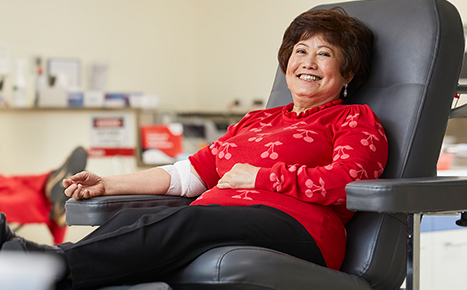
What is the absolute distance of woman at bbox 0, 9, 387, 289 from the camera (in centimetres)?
89

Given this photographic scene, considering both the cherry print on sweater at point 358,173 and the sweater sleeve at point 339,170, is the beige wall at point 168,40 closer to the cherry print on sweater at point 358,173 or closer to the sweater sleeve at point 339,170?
the sweater sleeve at point 339,170

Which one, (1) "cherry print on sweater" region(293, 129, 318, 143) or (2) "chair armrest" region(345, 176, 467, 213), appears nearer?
(2) "chair armrest" region(345, 176, 467, 213)

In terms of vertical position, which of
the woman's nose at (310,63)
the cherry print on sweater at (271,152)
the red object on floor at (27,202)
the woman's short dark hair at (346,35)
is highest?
the woman's short dark hair at (346,35)

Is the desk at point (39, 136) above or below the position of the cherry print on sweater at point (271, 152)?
below

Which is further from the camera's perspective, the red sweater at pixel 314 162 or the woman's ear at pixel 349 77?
the woman's ear at pixel 349 77

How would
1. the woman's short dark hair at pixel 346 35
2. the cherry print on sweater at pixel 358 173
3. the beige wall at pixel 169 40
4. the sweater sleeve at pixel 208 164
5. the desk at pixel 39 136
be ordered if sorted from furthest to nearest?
the beige wall at pixel 169 40, the desk at pixel 39 136, the sweater sleeve at pixel 208 164, the woman's short dark hair at pixel 346 35, the cherry print on sweater at pixel 358 173

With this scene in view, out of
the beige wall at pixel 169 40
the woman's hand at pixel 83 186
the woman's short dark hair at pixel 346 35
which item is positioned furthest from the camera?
the beige wall at pixel 169 40

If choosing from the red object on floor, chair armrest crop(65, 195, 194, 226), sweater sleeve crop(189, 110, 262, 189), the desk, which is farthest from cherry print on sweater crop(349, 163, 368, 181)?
the desk

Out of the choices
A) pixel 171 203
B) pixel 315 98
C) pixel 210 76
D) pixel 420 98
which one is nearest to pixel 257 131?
pixel 315 98

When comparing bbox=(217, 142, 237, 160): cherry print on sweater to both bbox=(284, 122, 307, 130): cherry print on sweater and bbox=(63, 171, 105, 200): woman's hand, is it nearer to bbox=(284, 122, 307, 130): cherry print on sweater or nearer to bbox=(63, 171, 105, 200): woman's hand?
bbox=(284, 122, 307, 130): cherry print on sweater

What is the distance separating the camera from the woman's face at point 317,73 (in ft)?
4.32

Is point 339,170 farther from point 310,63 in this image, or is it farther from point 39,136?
point 39,136

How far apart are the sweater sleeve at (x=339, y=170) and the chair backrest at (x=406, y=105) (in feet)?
0.20

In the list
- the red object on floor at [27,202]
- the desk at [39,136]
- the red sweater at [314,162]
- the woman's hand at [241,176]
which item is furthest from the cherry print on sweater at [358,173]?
the desk at [39,136]
